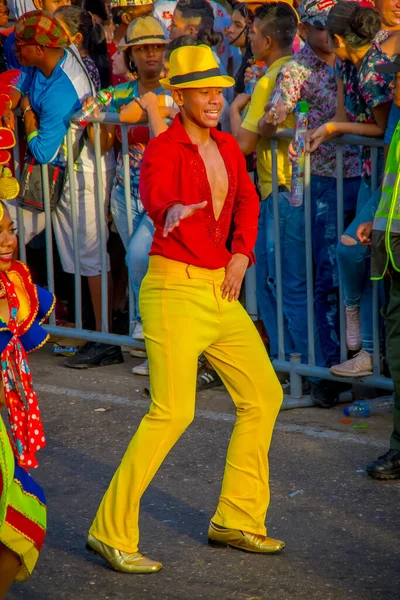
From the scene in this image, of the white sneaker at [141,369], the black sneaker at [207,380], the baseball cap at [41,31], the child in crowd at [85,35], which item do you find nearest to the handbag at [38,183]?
the baseball cap at [41,31]

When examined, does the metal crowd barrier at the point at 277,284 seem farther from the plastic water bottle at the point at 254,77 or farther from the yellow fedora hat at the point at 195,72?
the yellow fedora hat at the point at 195,72

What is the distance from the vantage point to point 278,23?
273 inches

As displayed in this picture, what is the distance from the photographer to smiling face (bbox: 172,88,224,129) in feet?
15.4

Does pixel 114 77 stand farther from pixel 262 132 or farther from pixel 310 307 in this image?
pixel 310 307

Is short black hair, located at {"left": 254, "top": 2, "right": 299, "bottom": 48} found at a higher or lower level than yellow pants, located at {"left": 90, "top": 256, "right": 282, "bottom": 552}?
higher

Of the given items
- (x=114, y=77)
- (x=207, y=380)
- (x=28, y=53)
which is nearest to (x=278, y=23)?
(x=28, y=53)

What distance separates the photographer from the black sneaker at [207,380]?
710cm

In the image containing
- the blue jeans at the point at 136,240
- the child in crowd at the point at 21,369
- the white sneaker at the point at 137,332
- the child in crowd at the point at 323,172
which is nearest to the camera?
the child in crowd at the point at 21,369

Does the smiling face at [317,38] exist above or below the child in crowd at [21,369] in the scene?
above

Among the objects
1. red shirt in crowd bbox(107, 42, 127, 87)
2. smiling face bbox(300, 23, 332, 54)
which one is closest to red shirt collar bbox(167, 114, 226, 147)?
smiling face bbox(300, 23, 332, 54)

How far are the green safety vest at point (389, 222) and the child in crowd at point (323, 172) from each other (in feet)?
3.46

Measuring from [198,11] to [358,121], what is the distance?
98.3 inches

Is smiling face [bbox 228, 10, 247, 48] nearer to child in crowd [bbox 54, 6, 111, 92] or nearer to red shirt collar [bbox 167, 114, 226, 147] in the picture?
child in crowd [bbox 54, 6, 111, 92]

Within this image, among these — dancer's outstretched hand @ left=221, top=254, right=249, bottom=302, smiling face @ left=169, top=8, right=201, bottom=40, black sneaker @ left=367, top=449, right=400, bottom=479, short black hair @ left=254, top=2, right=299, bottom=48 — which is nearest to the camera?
dancer's outstretched hand @ left=221, top=254, right=249, bottom=302
